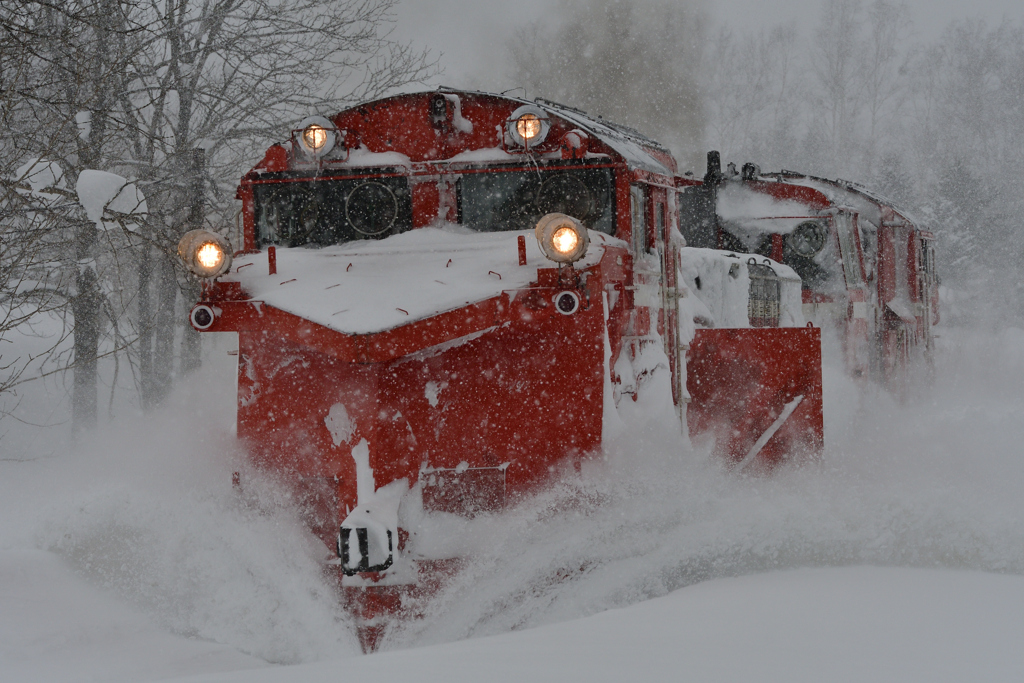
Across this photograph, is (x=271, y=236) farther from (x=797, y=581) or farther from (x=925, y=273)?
(x=925, y=273)

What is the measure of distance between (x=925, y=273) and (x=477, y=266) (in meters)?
8.98

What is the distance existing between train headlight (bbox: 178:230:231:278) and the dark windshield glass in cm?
151

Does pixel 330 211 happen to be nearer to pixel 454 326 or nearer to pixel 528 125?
pixel 528 125

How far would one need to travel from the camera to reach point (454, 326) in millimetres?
4586

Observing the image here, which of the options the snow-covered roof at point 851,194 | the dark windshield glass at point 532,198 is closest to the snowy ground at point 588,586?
the dark windshield glass at point 532,198

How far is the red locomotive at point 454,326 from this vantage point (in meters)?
4.64

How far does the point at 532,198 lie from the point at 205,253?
1971 millimetres

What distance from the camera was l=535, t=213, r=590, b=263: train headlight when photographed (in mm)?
4637

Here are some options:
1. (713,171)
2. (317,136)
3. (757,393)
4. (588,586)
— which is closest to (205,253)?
(317,136)

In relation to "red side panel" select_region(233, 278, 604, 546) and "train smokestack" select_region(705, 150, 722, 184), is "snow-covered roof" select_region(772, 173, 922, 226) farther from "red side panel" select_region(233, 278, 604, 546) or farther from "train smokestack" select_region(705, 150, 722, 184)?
"red side panel" select_region(233, 278, 604, 546)

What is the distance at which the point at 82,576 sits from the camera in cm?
503

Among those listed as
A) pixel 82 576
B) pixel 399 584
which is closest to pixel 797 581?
pixel 399 584

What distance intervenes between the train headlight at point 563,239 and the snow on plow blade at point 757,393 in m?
2.26

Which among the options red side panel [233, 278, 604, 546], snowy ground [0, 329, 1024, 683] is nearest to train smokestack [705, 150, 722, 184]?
snowy ground [0, 329, 1024, 683]
